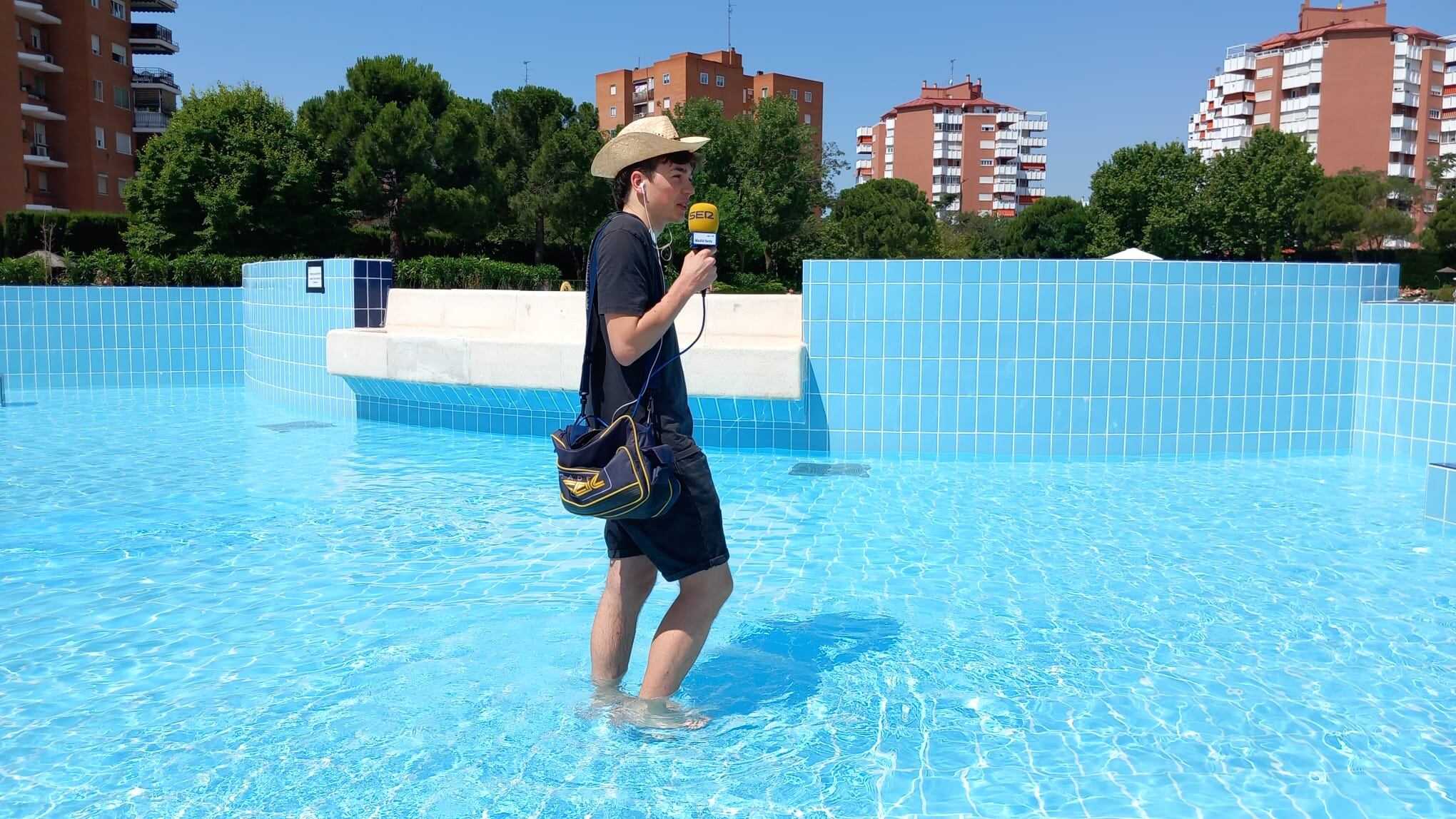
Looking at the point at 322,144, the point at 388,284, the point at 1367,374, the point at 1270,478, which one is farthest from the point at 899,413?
the point at 322,144

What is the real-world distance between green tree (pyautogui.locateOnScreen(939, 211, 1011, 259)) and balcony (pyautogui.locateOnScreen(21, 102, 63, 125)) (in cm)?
4450

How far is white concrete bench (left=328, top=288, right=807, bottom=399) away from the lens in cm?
812

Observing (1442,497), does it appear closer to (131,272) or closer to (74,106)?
(131,272)

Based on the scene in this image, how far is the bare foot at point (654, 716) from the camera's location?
3059mm

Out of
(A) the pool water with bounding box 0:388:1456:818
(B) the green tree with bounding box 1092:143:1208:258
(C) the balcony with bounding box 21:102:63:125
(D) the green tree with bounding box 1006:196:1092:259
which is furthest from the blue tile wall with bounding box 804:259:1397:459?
(D) the green tree with bounding box 1006:196:1092:259

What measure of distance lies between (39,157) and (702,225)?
1976 inches

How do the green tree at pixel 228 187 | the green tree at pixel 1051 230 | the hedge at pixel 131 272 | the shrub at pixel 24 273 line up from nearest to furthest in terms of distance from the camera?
the shrub at pixel 24 273
the hedge at pixel 131 272
the green tree at pixel 228 187
the green tree at pixel 1051 230

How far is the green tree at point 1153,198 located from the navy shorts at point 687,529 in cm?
5042

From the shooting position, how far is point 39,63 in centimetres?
4325

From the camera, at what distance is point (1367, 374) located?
8594mm

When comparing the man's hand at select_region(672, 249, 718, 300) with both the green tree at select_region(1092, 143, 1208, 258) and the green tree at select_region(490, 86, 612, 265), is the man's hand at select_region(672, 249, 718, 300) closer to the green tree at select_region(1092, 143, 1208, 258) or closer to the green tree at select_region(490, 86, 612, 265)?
the green tree at select_region(490, 86, 612, 265)

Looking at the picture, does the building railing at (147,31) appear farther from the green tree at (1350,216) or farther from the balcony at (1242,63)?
the balcony at (1242,63)

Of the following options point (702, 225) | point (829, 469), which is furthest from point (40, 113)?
point (702, 225)

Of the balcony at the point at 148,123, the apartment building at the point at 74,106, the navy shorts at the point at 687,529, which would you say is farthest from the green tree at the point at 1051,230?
the navy shorts at the point at 687,529
